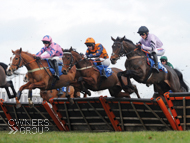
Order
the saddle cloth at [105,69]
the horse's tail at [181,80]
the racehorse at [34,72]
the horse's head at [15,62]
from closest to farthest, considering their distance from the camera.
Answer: the horse's head at [15,62]
the racehorse at [34,72]
the saddle cloth at [105,69]
the horse's tail at [181,80]

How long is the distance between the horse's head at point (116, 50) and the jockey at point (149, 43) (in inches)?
32.7

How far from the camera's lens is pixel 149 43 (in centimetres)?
1362

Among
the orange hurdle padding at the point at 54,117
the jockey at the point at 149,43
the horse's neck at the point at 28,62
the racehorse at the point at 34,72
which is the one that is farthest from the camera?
the orange hurdle padding at the point at 54,117

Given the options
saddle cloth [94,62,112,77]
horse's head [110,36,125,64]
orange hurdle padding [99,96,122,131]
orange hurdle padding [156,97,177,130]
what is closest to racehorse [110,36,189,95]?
horse's head [110,36,125,64]

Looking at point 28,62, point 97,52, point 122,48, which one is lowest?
point 28,62

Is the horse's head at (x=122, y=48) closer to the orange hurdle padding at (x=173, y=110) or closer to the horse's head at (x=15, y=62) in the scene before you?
the orange hurdle padding at (x=173, y=110)

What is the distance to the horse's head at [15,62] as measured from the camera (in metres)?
12.8

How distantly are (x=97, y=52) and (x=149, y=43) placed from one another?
1.68 meters

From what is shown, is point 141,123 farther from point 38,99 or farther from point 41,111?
point 38,99

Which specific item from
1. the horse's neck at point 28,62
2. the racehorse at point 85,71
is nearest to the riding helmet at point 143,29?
the racehorse at point 85,71

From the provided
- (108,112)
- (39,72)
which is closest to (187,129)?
(108,112)

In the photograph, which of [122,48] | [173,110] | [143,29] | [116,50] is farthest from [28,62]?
[173,110]

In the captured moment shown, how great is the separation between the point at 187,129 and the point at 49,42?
5139mm

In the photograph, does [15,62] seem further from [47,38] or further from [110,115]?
[110,115]
